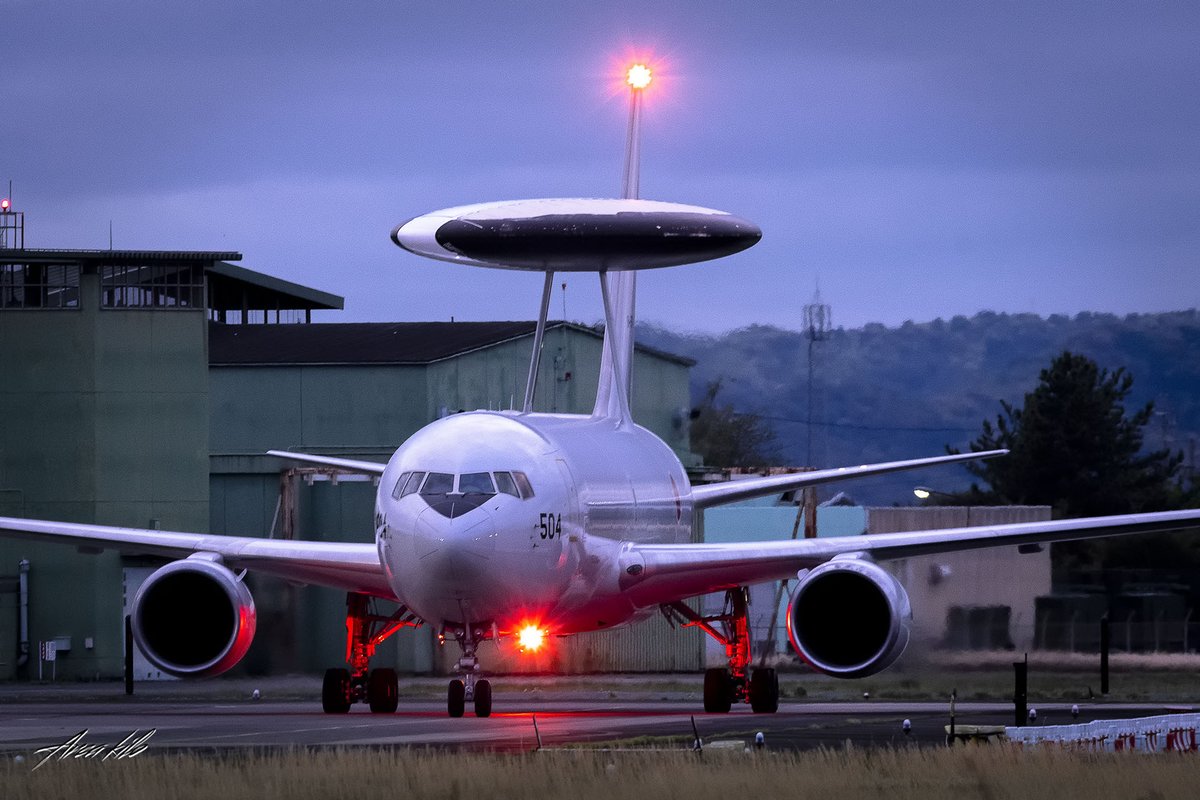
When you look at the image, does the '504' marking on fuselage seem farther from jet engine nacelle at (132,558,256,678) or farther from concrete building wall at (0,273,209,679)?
concrete building wall at (0,273,209,679)

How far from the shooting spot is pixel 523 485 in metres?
22.1

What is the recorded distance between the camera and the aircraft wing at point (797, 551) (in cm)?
2400

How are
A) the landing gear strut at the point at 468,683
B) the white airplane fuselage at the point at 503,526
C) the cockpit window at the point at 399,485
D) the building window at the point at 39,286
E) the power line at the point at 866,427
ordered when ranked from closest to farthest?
the white airplane fuselage at the point at 503,526 < the cockpit window at the point at 399,485 < the landing gear strut at the point at 468,683 < the building window at the point at 39,286 < the power line at the point at 866,427

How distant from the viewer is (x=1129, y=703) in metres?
27.3

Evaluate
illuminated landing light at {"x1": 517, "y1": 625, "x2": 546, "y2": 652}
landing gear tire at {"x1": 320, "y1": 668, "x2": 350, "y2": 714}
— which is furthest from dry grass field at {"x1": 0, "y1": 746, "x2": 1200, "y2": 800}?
landing gear tire at {"x1": 320, "y1": 668, "x2": 350, "y2": 714}

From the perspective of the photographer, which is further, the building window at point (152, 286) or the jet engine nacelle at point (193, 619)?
the building window at point (152, 286)

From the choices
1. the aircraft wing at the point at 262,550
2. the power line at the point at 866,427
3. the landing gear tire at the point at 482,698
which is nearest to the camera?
the landing gear tire at the point at 482,698

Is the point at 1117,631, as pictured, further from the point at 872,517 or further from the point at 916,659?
the point at 872,517

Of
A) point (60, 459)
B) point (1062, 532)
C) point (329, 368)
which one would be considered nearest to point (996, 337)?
point (329, 368)

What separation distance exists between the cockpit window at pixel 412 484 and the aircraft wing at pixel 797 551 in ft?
12.6

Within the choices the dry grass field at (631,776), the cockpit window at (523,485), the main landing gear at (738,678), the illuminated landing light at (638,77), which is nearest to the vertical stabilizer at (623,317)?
the illuminated landing light at (638,77)

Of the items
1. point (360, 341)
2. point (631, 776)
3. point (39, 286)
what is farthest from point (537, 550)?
point (360, 341)

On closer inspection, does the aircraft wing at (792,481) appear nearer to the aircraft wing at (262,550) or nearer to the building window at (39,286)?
the aircraft wing at (262,550)

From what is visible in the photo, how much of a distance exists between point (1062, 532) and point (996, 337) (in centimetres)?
6046
